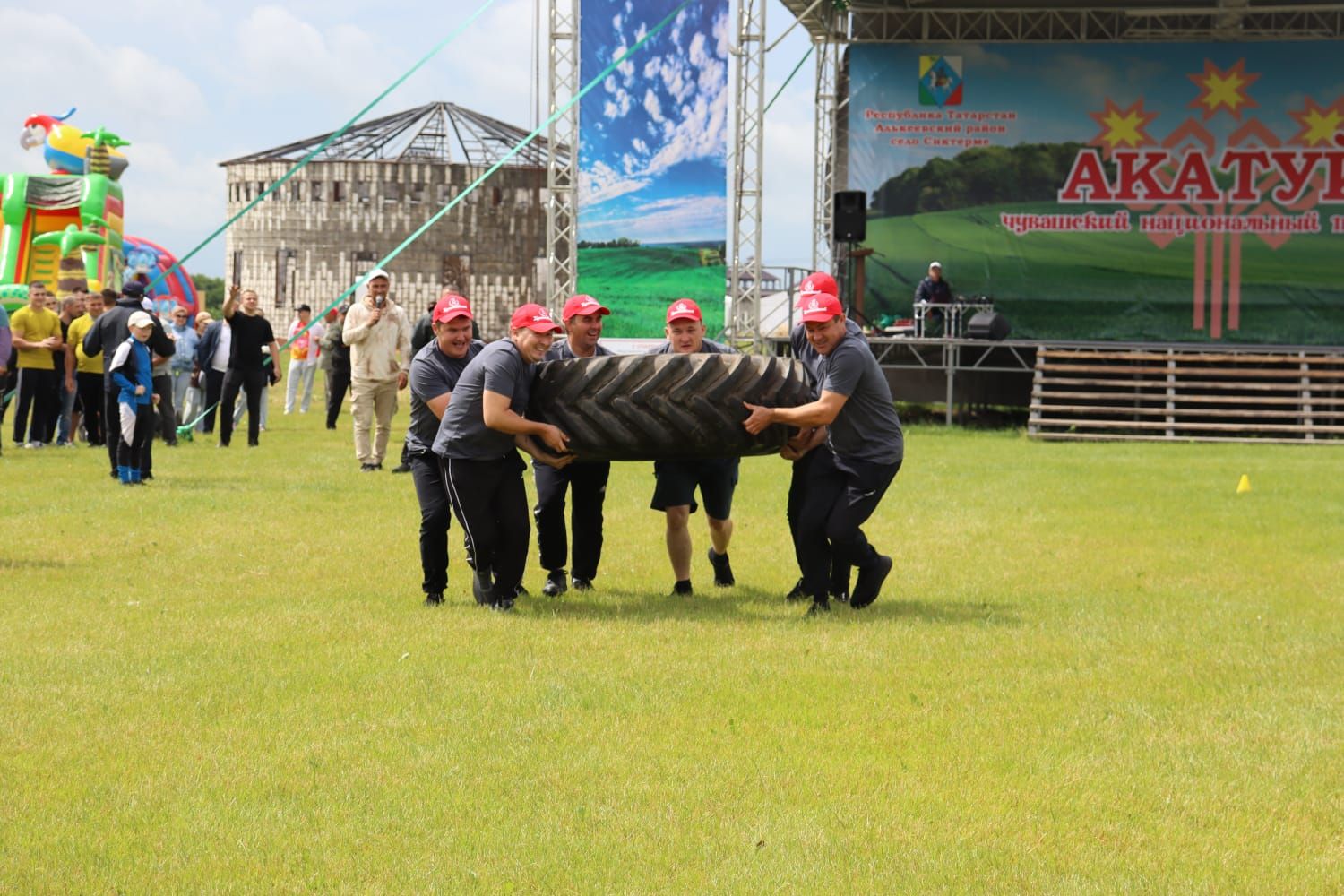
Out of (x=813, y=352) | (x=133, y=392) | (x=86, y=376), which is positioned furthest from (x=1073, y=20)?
(x=813, y=352)

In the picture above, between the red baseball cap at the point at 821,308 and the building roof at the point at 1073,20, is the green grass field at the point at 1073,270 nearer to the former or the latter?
the building roof at the point at 1073,20

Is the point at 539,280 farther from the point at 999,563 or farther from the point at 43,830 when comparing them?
the point at 43,830

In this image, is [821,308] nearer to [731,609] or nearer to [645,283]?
[731,609]

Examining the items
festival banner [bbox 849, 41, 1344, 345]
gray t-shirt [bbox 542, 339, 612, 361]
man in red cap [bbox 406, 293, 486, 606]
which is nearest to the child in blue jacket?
man in red cap [bbox 406, 293, 486, 606]

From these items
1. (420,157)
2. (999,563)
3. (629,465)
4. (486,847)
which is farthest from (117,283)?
(486,847)

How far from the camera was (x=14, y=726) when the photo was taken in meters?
5.85

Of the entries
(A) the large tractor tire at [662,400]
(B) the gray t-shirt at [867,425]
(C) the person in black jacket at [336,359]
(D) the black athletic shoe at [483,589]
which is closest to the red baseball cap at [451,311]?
(A) the large tractor tire at [662,400]

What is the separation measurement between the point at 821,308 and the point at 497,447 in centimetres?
168

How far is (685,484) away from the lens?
8.95m

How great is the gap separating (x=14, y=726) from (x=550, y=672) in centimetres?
201

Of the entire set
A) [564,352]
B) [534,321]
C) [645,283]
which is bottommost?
[564,352]

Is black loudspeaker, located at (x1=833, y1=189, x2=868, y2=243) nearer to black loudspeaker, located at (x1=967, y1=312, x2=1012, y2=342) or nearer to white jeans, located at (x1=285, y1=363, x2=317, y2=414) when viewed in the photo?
black loudspeaker, located at (x1=967, y1=312, x2=1012, y2=342)

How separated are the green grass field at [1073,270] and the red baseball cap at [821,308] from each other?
703 inches

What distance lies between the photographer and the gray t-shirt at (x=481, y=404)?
322 inches
